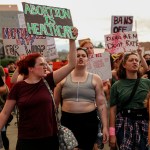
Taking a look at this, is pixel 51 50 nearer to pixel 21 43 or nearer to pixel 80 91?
pixel 21 43

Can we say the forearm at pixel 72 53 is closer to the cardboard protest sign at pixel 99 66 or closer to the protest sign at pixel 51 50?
the cardboard protest sign at pixel 99 66

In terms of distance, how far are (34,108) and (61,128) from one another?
1.32ft

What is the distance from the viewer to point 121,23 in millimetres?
9961

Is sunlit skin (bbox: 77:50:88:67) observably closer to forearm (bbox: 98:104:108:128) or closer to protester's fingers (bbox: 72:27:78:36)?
forearm (bbox: 98:104:108:128)

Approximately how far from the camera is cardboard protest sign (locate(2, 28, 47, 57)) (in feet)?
30.1

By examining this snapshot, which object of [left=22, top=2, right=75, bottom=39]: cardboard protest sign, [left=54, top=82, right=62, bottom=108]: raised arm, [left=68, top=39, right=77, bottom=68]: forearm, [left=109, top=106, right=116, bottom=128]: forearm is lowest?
[left=109, top=106, right=116, bottom=128]: forearm

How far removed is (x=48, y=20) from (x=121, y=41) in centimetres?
426

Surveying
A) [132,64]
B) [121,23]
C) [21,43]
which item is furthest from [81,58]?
[121,23]

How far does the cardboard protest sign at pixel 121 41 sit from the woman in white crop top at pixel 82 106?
3595 millimetres

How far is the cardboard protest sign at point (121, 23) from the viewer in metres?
9.91

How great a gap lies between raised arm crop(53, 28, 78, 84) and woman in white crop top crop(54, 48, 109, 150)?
0.62 m

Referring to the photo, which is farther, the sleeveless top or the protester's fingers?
the sleeveless top

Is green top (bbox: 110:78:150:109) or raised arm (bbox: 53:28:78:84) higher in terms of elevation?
raised arm (bbox: 53:28:78:84)

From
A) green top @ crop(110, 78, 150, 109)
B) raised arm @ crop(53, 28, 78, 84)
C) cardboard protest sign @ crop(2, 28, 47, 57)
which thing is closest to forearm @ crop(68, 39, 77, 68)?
raised arm @ crop(53, 28, 78, 84)
